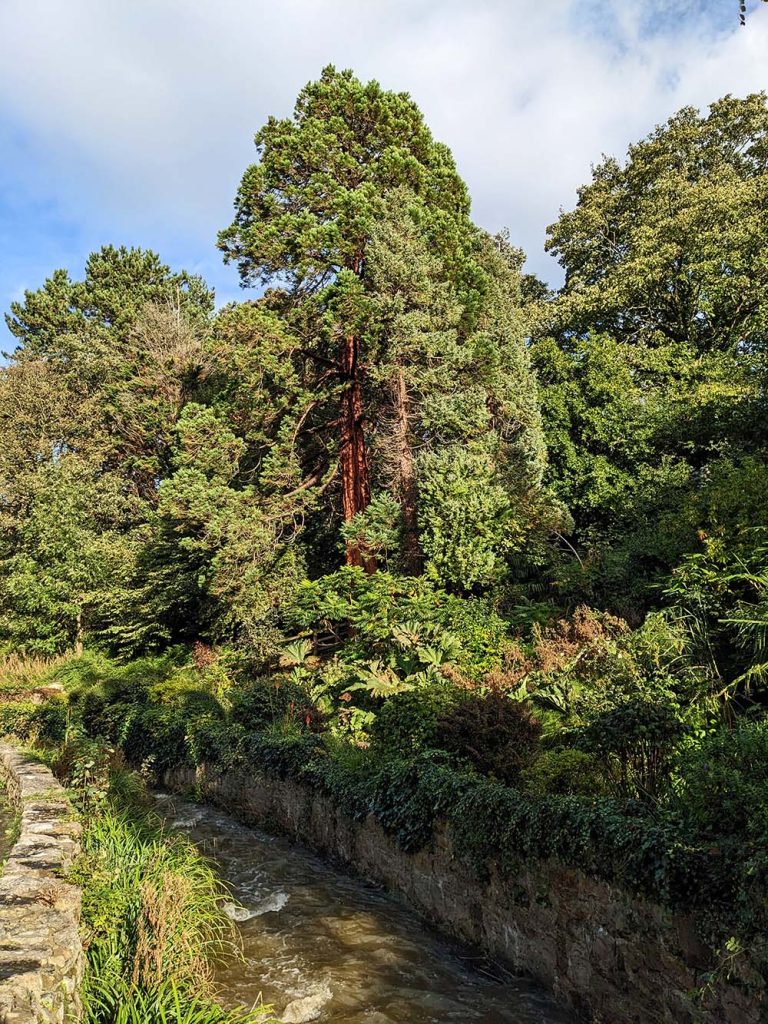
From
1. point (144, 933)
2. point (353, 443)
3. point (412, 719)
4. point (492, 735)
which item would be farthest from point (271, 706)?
point (144, 933)

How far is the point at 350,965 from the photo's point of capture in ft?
18.9

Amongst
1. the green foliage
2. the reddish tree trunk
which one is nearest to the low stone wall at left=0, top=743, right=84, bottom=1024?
the green foliage

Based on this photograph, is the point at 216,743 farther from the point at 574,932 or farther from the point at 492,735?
the point at 574,932

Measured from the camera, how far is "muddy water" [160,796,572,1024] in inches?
197

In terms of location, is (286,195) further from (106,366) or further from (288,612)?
(106,366)

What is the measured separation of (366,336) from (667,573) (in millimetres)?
8289

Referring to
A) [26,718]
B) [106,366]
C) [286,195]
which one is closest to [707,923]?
[26,718]

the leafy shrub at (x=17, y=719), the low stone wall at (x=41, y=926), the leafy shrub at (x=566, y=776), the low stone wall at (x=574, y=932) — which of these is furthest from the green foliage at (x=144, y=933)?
the leafy shrub at (x=17, y=719)

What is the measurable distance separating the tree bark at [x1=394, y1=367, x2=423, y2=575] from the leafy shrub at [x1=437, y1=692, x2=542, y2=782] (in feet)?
A: 25.5

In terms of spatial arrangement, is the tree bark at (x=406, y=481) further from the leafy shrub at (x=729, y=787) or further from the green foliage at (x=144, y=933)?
the leafy shrub at (x=729, y=787)

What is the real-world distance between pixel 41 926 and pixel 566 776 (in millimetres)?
4303

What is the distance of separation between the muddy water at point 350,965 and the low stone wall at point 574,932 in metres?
0.18

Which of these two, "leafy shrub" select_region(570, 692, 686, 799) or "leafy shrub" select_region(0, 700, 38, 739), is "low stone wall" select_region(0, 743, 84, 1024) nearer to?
"leafy shrub" select_region(570, 692, 686, 799)

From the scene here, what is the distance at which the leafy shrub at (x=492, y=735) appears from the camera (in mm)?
6917
